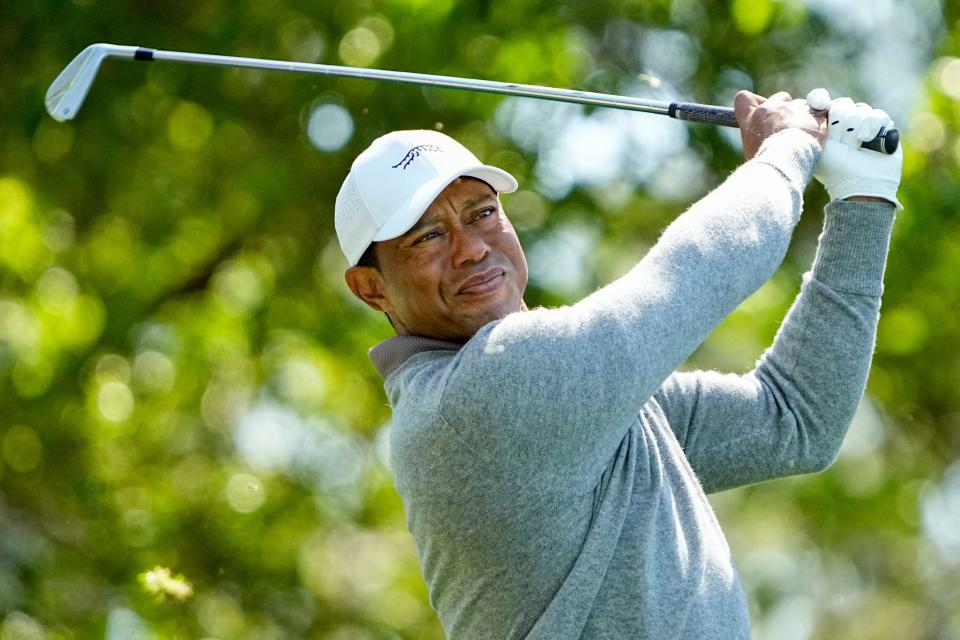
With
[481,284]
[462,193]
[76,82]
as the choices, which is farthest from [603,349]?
[76,82]

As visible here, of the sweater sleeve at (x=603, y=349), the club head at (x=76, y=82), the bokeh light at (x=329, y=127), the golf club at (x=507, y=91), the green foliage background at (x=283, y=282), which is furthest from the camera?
the bokeh light at (x=329, y=127)

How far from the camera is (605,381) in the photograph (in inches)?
88.2

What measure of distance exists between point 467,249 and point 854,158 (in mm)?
701

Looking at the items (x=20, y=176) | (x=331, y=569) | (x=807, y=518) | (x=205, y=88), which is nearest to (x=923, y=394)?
(x=807, y=518)

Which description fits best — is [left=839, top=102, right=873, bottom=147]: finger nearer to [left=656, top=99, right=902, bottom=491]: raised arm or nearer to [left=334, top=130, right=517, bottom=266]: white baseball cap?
[left=656, top=99, right=902, bottom=491]: raised arm

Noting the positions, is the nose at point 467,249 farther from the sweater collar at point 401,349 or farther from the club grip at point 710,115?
the club grip at point 710,115

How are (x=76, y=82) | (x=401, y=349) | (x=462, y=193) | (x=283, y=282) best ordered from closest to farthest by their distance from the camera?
1. (x=401, y=349)
2. (x=462, y=193)
3. (x=76, y=82)
4. (x=283, y=282)

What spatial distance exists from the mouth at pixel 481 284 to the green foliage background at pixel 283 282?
461cm

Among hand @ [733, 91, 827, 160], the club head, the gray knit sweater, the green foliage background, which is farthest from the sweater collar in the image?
the green foliage background

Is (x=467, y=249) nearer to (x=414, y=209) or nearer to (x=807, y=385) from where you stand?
(x=414, y=209)

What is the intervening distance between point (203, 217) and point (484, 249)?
579 centimetres

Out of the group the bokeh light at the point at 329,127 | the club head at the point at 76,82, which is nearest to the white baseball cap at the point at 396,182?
the club head at the point at 76,82

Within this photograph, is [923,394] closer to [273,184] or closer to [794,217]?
[273,184]

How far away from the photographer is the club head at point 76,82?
3197mm
